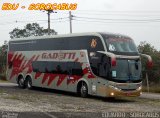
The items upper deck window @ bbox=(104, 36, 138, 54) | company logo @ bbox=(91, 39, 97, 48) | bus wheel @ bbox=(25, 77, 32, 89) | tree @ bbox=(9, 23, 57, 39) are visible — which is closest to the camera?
upper deck window @ bbox=(104, 36, 138, 54)

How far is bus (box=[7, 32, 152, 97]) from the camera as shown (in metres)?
23.0

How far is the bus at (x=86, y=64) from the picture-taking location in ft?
75.6

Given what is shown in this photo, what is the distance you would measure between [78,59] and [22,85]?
300 inches

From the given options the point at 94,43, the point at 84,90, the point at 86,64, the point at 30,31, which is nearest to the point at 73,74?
the point at 84,90

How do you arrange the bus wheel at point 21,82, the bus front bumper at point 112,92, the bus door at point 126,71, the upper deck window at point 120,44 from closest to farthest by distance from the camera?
the bus front bumper at point 112,92
the bus door at point 126,71
the upper deck window at point 120,44
the bus wheel at point 21,82

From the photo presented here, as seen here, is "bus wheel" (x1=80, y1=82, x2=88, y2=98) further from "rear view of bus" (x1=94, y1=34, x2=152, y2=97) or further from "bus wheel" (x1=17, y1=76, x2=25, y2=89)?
"bus wheel" (x1=17, y1=76, x2=25, y2=89)

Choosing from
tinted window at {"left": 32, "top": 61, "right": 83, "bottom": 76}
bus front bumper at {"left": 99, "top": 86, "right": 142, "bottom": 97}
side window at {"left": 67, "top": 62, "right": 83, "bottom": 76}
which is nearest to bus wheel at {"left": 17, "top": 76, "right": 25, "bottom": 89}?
tinted window at {"left": 32, "top": 61, "right": 83, "bottom": 76}

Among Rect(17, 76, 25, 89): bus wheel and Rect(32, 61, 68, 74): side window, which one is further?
Rect(17, 76, 25, 89): bus wheel

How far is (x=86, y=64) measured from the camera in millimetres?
24484

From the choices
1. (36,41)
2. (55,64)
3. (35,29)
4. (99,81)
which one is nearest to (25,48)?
(36,41)

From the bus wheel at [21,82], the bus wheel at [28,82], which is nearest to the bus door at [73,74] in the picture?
the bus wheel at [28,82]

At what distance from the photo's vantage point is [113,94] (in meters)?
22.8

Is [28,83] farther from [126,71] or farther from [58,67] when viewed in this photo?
[126,71]

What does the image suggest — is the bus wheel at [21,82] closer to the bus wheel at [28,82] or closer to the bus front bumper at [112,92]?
the bus wheel at [28,82]
